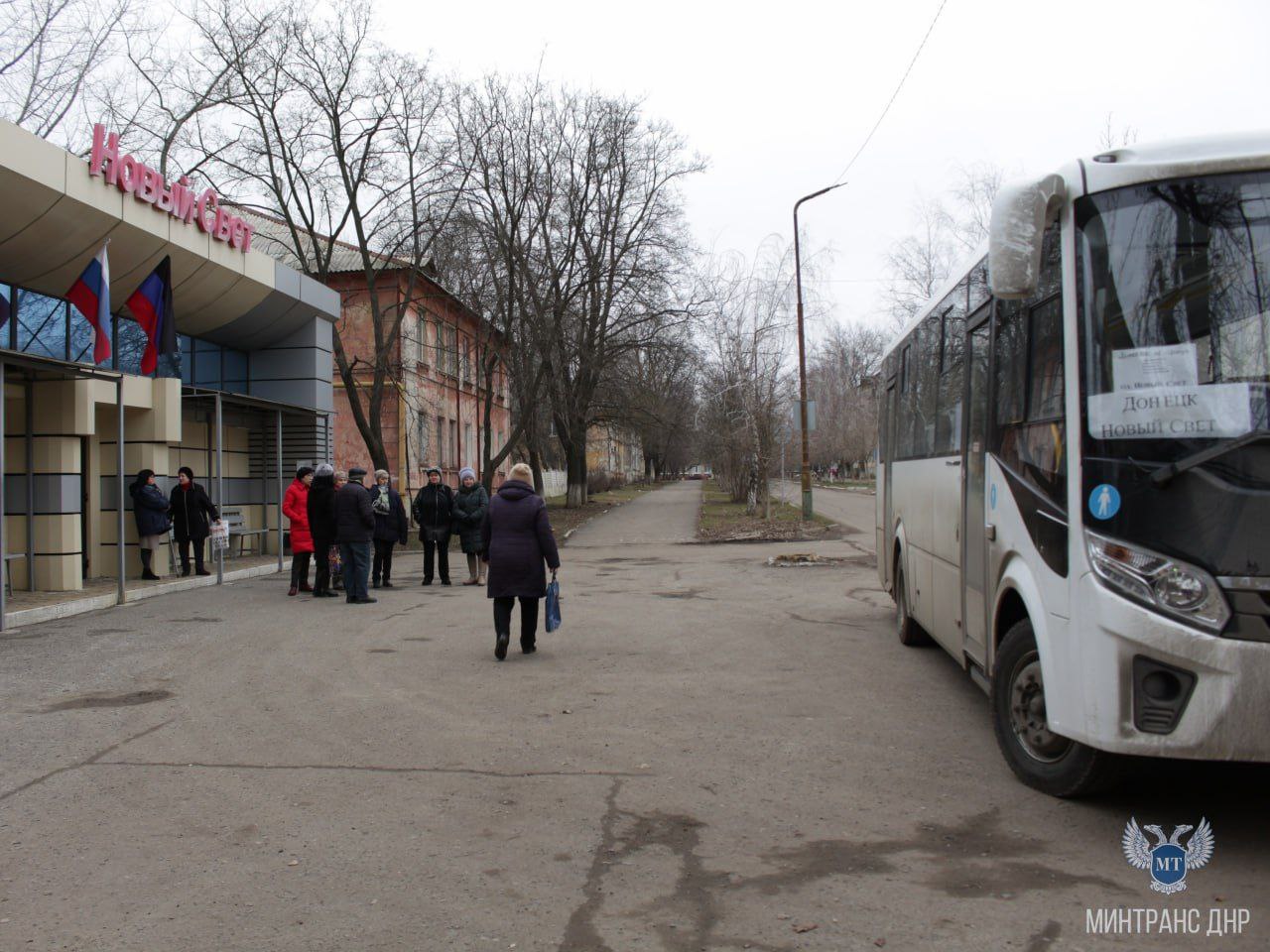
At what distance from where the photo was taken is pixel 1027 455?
5.00 metres

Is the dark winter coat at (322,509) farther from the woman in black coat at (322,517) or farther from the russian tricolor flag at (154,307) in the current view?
the russian tricolor flag at (154,307)

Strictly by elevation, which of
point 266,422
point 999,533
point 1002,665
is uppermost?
point 266,422

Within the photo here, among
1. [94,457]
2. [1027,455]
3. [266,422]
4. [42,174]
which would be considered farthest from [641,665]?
[266,422]

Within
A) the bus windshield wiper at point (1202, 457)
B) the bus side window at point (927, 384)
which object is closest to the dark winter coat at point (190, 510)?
the bus side window at point (927, 384)

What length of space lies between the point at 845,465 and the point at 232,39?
78349 millimetres

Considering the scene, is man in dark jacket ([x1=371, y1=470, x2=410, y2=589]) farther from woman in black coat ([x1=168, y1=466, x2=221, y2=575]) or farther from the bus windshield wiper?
the bus windshield wiper

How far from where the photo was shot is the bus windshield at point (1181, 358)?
4.00 metres

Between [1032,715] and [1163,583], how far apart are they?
4.33ft

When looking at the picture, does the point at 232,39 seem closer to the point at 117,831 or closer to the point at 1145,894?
the point at 117,831

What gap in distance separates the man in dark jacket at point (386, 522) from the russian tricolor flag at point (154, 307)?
362 centimetres

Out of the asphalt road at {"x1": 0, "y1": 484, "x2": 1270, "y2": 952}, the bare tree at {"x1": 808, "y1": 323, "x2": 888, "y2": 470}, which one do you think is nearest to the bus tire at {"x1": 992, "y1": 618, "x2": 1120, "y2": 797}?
the asphalt road at {"x1": 0, "y1": 484, "x2": 1270, "y2": 952}

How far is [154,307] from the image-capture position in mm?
14789

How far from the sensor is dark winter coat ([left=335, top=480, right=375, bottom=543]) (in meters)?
12.9

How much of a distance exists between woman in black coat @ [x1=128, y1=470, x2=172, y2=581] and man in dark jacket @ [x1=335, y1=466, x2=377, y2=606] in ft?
12.2
